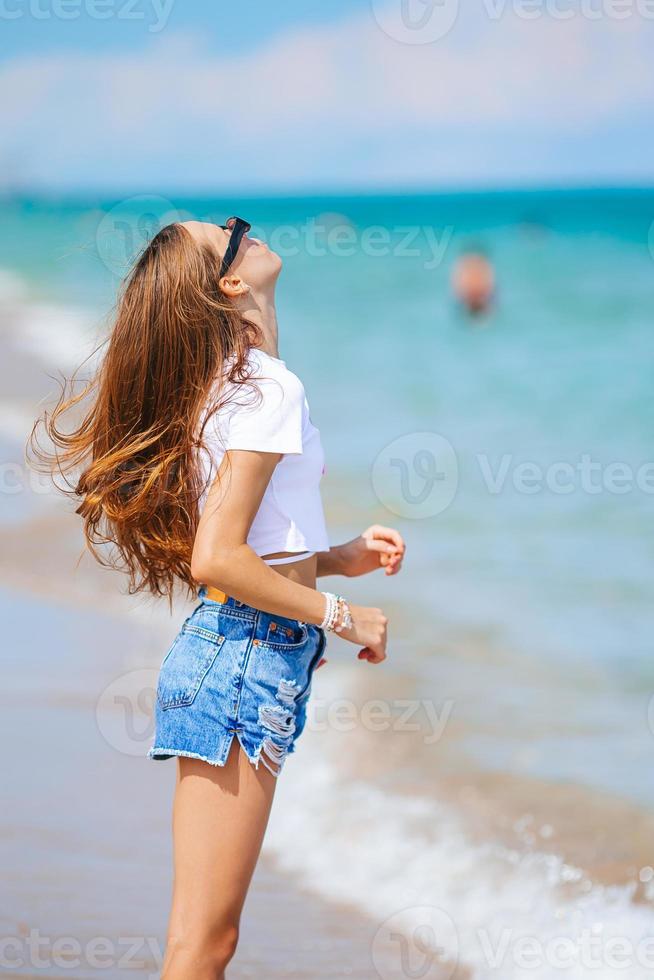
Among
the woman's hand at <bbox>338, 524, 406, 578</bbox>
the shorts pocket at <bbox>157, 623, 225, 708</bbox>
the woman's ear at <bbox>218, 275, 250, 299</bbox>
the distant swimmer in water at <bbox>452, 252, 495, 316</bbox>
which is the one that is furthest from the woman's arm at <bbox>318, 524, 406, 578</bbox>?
the distant swimmer in water at <bbox>452, 252, 495, 316</bbox>

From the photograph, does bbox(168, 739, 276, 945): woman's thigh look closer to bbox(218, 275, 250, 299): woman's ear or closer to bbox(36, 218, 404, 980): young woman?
bbox(36, 218, 404, 980): young woman

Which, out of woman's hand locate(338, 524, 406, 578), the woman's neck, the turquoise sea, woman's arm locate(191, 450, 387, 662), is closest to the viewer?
woman's arm locate(191, 450, 387, 662)

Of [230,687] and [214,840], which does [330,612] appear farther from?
[214,840]

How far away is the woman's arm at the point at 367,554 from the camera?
95.7 inches

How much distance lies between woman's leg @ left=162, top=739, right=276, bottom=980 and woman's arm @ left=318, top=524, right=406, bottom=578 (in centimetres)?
57

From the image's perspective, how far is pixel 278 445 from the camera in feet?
6.38

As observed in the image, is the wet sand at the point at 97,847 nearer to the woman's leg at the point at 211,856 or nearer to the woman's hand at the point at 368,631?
the woman's leg at the point at 211,856

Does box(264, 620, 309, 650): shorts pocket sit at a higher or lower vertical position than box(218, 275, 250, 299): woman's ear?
lower

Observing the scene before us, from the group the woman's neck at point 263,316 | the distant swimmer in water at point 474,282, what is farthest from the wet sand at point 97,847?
the distant swimmer in water at point 474,282

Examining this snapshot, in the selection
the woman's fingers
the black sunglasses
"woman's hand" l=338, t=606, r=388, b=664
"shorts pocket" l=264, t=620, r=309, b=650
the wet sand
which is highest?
the black sunglasses

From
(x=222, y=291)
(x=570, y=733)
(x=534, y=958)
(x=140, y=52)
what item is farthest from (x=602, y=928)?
(x=140, y=52)

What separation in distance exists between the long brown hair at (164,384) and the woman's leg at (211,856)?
0.38m

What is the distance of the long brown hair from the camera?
2.03 m

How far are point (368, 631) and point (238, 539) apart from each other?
13.6 inches
